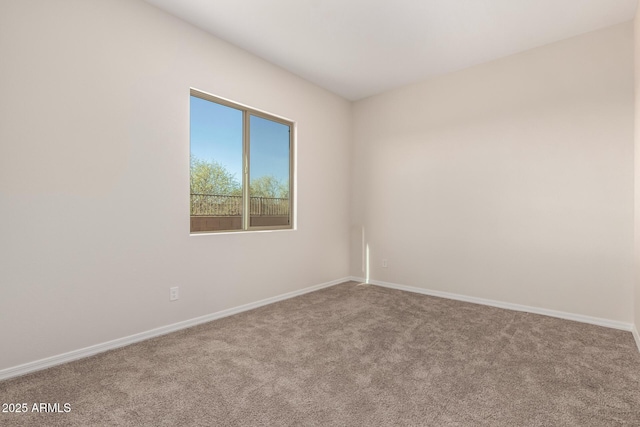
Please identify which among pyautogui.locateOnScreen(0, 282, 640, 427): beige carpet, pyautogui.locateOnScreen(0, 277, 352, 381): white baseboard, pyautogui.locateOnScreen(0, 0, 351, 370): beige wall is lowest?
pyautogui.locateOnScreen(0, 282, 640, 427): beige carpet

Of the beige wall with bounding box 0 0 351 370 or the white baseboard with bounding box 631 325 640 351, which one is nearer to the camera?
the beige wall with bounding box 0 0 351 370

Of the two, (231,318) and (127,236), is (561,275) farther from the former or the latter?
(127,236)

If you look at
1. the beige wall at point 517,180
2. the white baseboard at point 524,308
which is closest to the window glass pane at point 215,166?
the beige wall at point 517,180

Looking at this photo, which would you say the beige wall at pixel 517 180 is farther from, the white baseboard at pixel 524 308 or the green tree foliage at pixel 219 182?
the green tree foliage at pixel 219 182

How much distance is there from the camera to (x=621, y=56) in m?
2.90

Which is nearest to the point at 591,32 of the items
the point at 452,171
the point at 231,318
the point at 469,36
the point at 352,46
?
the point at 469,36

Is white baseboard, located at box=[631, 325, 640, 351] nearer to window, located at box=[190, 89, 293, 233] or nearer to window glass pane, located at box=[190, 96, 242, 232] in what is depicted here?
window, located at box=[190, 89, 293, 233]

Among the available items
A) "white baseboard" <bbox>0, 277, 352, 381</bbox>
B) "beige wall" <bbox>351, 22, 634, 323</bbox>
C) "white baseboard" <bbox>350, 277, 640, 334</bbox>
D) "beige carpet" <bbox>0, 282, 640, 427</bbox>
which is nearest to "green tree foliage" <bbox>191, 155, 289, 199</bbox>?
"white baseboard" <bbox>0, 277, 352, 381</bbox>

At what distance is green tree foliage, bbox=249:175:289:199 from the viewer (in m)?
3.70

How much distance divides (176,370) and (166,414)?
1.61 feet

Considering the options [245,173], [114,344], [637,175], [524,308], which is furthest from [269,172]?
[637,175]

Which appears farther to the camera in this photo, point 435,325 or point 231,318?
point 231,318

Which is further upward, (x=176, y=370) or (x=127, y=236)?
(x=127, y=236)

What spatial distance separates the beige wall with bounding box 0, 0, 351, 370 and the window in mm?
189
